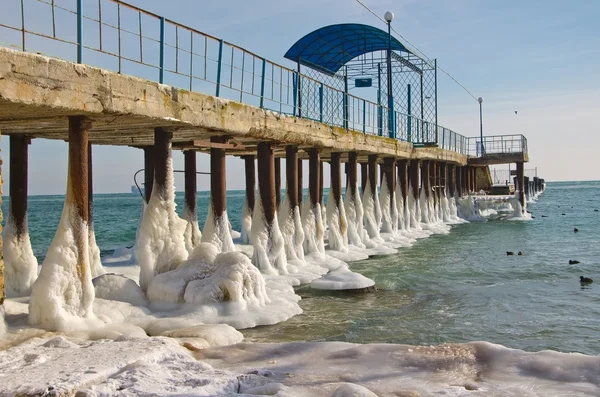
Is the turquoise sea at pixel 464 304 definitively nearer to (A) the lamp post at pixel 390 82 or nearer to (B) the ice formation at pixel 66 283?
(B) the ice formation at pixel 66 283

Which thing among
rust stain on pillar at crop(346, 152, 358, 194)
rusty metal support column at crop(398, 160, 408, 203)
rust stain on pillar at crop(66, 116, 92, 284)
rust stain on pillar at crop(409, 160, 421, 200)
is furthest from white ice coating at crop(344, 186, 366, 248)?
rust stain on pillar at crop(66, 116, 92, 284)

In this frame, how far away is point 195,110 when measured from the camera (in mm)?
10805

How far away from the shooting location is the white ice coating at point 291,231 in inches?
621

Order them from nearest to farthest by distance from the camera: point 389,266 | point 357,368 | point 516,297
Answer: point 357,368 → point 516,297 → point 389,266

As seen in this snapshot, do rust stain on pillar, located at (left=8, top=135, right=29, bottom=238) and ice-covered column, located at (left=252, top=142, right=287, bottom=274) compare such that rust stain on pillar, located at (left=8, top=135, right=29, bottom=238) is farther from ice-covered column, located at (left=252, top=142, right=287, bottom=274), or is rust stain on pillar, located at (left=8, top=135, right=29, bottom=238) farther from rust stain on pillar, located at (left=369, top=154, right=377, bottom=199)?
rust stain on pillar, located at (left=369, top=154, right=377, bottom=199)

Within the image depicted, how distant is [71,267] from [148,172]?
6888 millimetres

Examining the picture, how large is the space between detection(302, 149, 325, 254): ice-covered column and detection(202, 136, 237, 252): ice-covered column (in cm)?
433

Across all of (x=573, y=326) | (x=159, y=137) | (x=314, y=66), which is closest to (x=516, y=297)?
(x=573, y=326)

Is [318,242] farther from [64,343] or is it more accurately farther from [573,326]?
[64,343]

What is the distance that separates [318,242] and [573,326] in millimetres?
8401

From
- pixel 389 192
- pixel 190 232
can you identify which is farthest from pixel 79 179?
pixel 389 192

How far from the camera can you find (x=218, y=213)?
13.2 metres

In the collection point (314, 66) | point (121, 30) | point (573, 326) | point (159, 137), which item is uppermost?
point (314, 66)

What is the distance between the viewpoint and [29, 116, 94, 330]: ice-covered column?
8.27 meters
